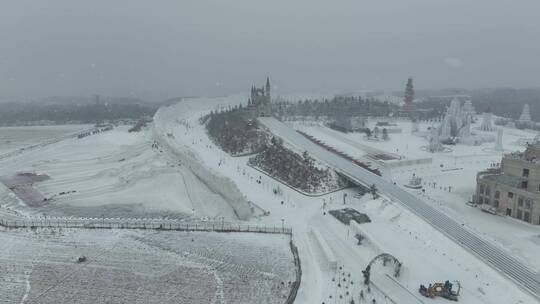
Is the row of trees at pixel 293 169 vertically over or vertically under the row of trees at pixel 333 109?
under

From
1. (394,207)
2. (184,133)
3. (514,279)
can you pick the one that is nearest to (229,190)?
(394,207)

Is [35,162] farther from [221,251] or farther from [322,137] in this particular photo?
[322,137]

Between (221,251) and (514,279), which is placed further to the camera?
(221,251)

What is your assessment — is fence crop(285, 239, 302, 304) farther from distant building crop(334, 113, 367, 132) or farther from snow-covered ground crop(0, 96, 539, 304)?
distant building crop(334, 113, 367, 132)

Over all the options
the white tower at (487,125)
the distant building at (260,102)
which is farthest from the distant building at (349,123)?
the white tower at (487,125)

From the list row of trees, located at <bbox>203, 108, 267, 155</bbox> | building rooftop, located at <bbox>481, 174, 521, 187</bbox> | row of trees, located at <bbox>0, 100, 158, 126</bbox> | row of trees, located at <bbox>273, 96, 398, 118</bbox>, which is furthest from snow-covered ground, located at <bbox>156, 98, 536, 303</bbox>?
row of trees, located at <bbox>0, 100, 158, 126</bbox>

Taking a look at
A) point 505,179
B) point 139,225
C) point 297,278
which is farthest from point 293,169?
point 297,278

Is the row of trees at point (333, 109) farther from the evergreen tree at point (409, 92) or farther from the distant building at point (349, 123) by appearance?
the distant building at point (349, 123)
